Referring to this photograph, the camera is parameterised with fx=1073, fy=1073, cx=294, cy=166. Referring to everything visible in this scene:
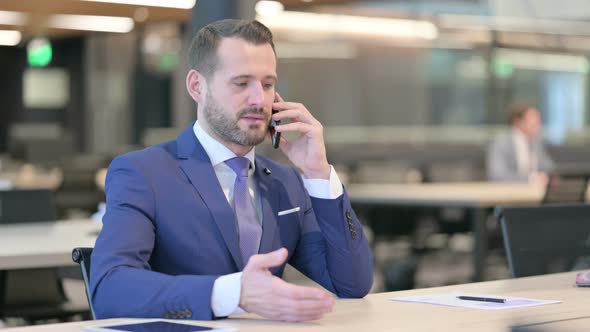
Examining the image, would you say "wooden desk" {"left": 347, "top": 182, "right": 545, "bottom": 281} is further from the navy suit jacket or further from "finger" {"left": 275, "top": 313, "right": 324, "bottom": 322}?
"finger" {"left": 275, "top": 313, "right": 324, "bottom": 322}

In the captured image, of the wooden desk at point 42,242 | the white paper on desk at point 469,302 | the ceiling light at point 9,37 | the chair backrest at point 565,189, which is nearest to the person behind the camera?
the white paper on desk at point 469,302

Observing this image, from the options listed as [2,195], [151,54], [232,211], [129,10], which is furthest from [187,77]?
[151,54]

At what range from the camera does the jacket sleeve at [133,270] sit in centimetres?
214

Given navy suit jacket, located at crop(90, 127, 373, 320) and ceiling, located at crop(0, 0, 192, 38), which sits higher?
ceiling, located at crop(0, 0, 192, 38)

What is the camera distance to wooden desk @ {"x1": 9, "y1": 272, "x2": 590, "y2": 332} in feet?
6.56

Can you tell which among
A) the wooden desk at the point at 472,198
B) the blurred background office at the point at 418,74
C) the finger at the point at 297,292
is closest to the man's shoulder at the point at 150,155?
the finger at the point at 297,292

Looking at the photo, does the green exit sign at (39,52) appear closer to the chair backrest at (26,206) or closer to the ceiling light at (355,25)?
the ceiling light at (355,25)

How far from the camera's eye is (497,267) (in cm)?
941

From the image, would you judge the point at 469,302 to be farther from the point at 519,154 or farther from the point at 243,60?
the point at 519,154

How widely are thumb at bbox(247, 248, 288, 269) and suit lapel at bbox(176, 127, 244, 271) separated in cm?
42

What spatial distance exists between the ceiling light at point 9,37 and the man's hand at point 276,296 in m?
8.97

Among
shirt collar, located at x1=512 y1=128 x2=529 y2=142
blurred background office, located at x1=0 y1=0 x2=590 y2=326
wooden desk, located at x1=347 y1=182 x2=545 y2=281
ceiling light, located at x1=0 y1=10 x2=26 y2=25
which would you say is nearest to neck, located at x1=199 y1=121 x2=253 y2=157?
wooden desk, located at x1=347 y1=182 x2=545 y2=281

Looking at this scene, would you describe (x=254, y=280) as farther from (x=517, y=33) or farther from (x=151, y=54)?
(x=151, y=54)

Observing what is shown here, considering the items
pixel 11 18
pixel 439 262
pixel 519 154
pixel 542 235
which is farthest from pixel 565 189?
pixel 11 18
